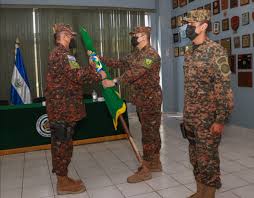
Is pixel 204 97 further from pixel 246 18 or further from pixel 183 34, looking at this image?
pixel 183 34

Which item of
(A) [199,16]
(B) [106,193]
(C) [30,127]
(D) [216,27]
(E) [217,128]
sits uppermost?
(D) [216,27]

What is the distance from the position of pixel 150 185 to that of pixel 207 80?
1.27 metres

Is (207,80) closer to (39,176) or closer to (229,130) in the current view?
(39,176)

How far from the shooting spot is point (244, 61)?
5.26 meters

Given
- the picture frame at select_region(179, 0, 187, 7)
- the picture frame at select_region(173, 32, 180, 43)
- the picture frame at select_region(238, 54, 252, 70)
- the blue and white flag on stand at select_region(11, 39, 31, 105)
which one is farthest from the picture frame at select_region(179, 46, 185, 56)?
the blue and white flag on stand at select_region(11, 39, 31, 105)

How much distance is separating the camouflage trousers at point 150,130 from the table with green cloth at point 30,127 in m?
1.49

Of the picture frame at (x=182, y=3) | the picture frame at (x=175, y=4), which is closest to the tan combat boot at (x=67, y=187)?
the picture frame at (x=182, y=3)

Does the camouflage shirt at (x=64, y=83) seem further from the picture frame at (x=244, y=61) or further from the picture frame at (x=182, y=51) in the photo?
the picture frame at (x=182, y=51)

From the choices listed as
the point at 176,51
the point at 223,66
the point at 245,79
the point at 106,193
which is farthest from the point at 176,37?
the point at 223,66

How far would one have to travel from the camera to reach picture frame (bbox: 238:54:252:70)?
16.9 ft

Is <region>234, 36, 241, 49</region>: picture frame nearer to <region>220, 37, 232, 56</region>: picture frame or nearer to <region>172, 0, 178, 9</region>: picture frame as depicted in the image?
<region>220, 37, 232, 56</region>: picture frame

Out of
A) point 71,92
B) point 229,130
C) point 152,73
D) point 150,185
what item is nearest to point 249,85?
point 229,130

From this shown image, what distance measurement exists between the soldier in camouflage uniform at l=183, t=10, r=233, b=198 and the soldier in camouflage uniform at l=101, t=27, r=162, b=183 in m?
0.80

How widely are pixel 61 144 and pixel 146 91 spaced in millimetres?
1008
